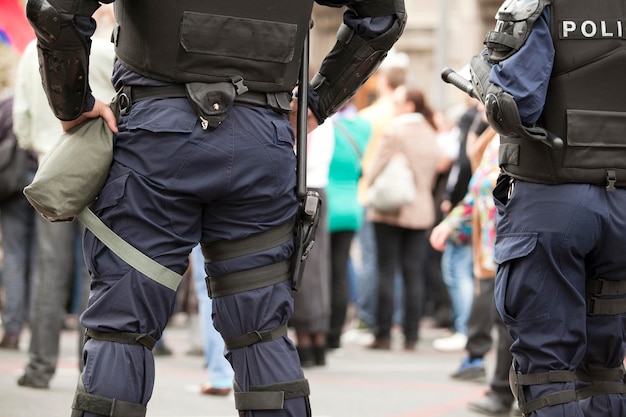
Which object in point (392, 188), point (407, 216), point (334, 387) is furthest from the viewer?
point (407, 216)

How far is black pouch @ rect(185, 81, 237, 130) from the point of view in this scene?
366 centimetres

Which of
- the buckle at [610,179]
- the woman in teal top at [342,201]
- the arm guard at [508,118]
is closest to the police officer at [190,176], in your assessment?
the arm guard at [508,118]

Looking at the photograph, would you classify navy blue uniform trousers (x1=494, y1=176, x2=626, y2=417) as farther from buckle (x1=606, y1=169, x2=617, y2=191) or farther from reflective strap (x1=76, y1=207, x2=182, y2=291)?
reflective strap (x1=76, y1=207, x2=182, y2=291)

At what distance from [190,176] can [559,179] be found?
4.98 feet

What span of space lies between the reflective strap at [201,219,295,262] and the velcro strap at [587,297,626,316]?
1355 mm

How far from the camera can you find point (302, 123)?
13.4 ft

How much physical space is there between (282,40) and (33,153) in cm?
546

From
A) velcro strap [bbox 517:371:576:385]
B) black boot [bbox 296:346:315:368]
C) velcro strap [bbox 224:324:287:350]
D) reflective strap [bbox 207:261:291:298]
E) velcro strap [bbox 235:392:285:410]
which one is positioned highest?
reflective strap [bbox 207:261:291:298]

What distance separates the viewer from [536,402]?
450 centimetres

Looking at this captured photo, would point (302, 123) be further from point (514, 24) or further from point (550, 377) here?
point (550, 377)

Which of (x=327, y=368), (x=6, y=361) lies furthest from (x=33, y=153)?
(x=327, y=368)

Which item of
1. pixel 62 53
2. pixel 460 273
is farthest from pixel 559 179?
pixel 460 273

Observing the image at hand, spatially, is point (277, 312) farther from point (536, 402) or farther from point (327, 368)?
point (327, 368)

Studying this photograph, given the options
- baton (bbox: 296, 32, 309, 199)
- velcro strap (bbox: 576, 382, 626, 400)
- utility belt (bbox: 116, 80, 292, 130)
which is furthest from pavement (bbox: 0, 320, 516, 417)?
utility belt (bbox: 116, 80, 292, 130)
